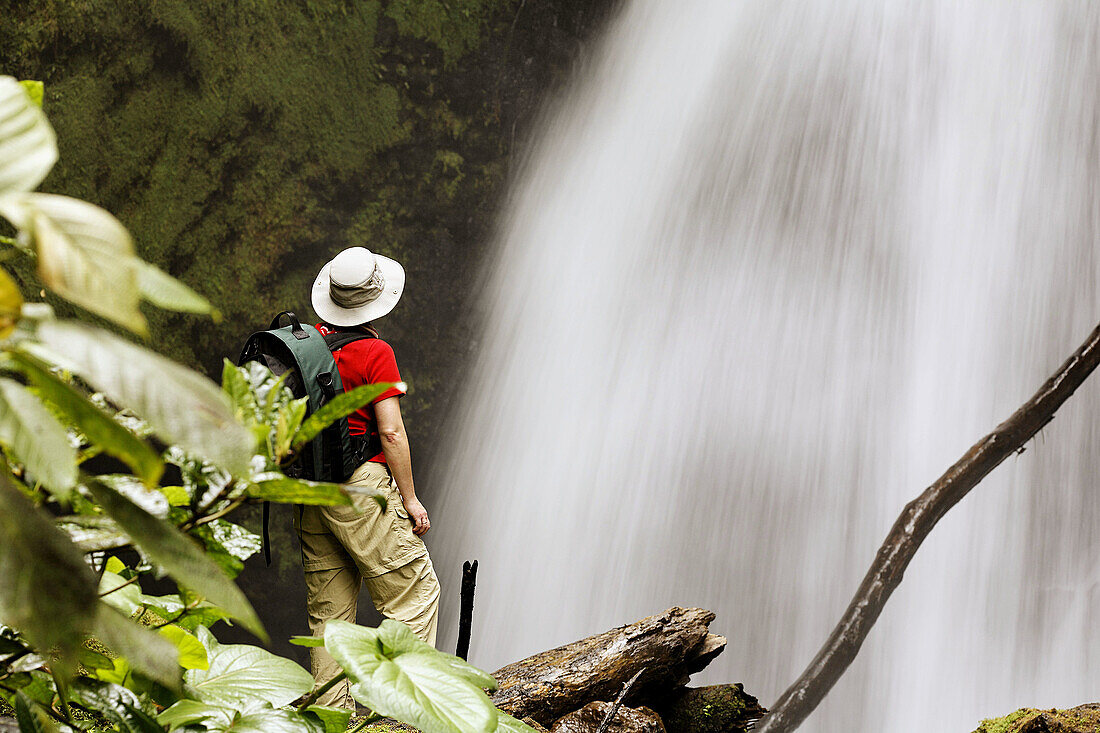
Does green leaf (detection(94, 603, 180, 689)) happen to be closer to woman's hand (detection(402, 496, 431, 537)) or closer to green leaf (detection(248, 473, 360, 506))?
green leaf (detection(248, 473, 360, 506))

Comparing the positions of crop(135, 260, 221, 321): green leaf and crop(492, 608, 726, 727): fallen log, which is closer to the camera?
crop(135, 260, 221, 321): green leaf

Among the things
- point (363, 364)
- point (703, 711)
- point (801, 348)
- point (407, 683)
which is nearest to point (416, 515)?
point (363, 364)

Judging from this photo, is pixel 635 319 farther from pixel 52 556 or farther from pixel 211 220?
pixel 52 556

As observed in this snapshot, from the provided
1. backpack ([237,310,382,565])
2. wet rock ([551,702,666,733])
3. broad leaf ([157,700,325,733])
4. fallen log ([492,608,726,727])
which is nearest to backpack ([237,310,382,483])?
backpack ([237,310,382,565])

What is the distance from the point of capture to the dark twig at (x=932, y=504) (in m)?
2.74

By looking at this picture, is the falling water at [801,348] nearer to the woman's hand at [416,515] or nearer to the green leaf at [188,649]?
the woman's hand at [416,515]

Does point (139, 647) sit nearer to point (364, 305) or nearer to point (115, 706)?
point (115, 706)

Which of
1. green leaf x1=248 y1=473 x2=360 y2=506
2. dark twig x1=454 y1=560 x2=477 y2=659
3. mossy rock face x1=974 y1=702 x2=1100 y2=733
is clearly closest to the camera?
green leaf x1=248 y1=473 x2=360 y2=506

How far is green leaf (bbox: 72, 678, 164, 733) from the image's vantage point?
1.84 ft

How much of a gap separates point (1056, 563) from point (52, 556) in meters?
5.01

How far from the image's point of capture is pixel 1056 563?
4.23 metres

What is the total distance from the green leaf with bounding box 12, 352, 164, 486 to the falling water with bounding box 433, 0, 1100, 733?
4556mm

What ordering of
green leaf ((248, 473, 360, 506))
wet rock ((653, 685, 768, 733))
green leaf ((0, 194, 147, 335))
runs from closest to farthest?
1. green leaf ((0, 194, 147, 335))
2. green leaf ((248, 473, 360, 506))
3. wet rock ((653, 685, 768, 733))

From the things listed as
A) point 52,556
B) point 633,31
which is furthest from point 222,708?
point 633,31
